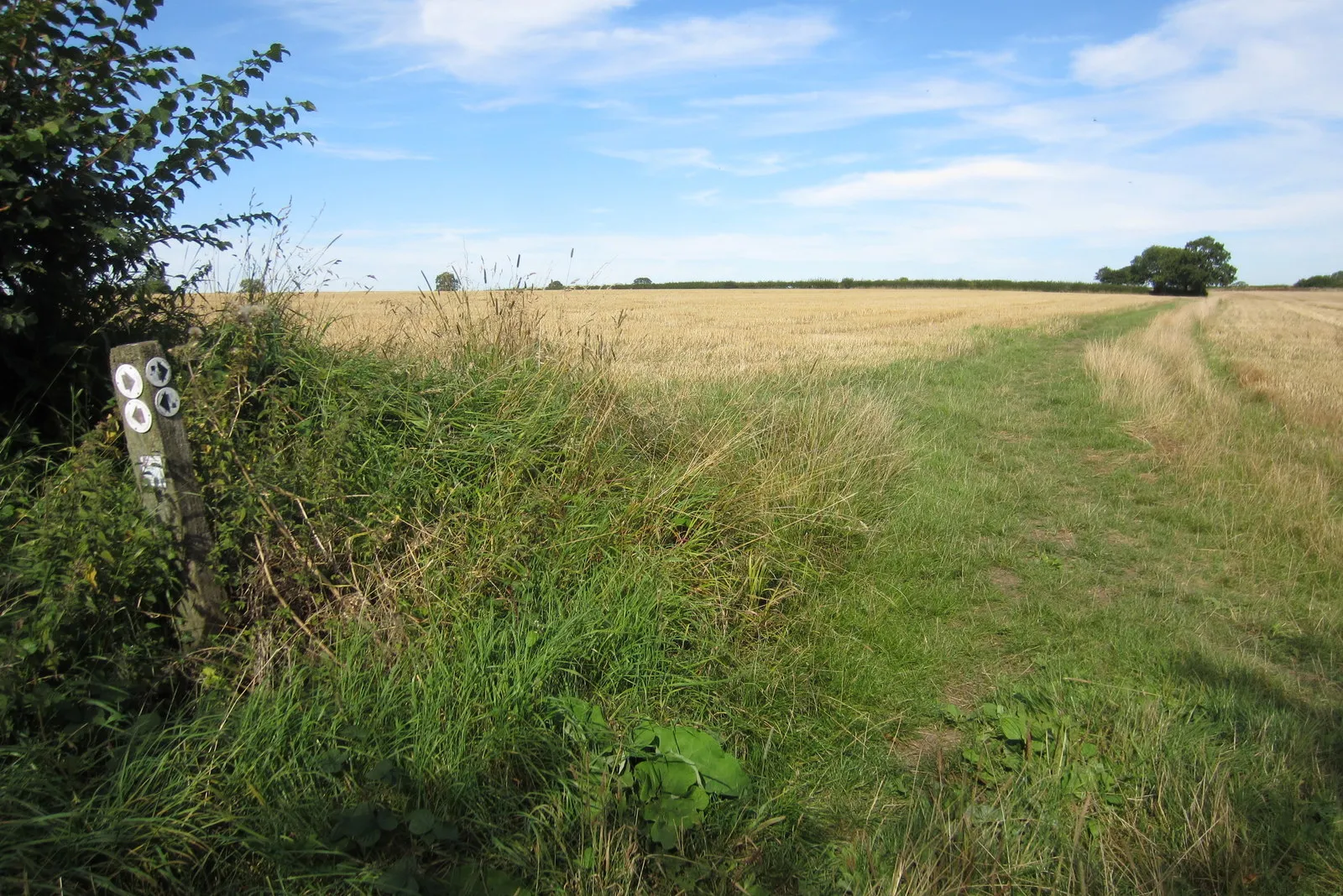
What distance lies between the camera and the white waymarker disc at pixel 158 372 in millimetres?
2805

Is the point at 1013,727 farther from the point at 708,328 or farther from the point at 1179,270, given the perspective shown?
the point at 1179,270

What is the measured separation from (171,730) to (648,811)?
163cm

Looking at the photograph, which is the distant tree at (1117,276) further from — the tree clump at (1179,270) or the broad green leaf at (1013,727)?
the broad green leaf at (1013,727)

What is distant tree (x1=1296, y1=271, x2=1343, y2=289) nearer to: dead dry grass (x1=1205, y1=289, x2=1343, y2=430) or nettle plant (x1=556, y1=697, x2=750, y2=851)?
dead dry grass (x1=1205, y1=289, x2=1343, y2=430)

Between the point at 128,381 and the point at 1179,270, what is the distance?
366 ft

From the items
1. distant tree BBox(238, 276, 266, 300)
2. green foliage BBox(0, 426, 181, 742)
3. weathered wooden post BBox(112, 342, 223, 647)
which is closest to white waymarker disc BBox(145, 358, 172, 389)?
weathered wooden post BBox(112, 342, 223, 647)

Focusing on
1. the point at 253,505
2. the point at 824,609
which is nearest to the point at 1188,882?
the point at 824,609

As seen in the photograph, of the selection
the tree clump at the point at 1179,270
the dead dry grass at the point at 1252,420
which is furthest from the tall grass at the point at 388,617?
the tree clump at the point at 1179,270

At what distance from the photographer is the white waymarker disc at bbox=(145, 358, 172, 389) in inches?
110

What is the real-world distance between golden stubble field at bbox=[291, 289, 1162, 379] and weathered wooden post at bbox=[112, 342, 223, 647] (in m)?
1.87

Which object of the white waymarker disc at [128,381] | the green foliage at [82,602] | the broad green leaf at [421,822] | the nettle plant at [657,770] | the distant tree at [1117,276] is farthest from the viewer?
the distant tree at [1117,276]

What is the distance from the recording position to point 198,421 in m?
3.34

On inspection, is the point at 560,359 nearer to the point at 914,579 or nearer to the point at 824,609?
the point at 824,609

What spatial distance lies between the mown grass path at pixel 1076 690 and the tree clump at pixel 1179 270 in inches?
4017
